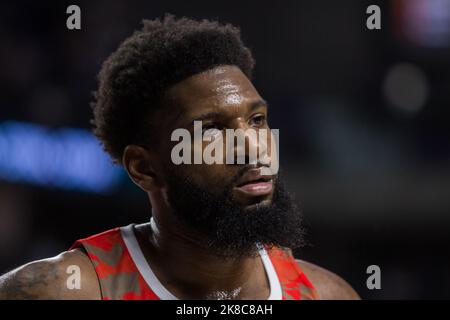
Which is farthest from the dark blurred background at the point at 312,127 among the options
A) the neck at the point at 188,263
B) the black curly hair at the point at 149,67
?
the neck at the point at 188,263

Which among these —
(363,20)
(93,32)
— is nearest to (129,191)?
(93,32)

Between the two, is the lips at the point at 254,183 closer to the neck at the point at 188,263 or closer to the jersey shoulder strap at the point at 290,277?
the neck at the point at 188,263

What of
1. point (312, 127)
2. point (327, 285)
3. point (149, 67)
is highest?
point (149, 67)

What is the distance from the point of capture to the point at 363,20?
33.3ft

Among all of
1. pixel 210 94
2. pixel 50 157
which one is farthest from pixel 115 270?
pixel 50 157

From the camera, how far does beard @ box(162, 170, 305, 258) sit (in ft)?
Result: 10.5

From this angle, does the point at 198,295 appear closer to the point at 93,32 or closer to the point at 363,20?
the point at 93,32

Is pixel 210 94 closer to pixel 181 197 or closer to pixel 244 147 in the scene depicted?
pixel 244 147

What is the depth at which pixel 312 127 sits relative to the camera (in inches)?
353

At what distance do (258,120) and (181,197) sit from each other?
483 millimetres

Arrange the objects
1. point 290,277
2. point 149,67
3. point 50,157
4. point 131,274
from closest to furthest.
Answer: point 131,274 → point 149,67 → point 290,277 → point 50,157

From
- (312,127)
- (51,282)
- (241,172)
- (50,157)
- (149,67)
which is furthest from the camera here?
(312,127)

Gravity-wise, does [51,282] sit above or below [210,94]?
below

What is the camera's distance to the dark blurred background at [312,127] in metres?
7.41
